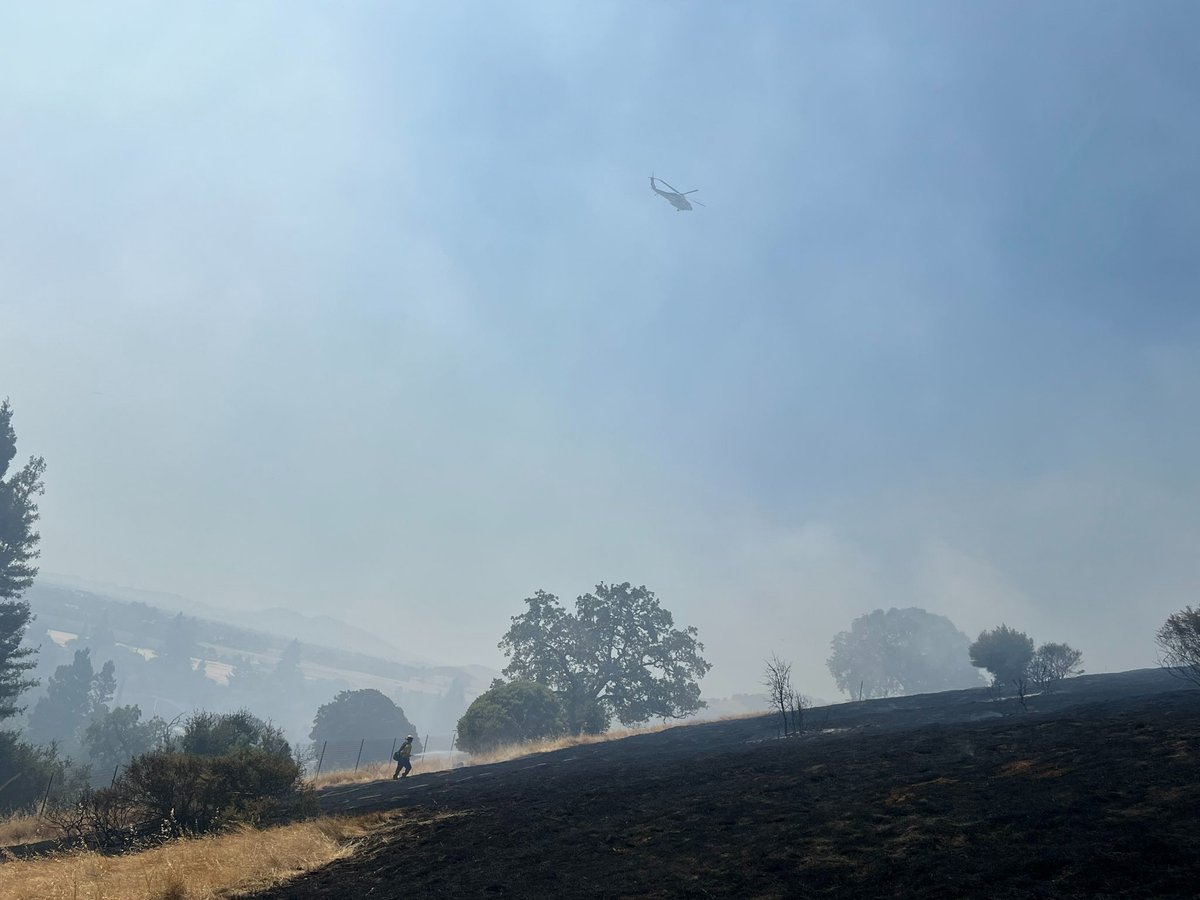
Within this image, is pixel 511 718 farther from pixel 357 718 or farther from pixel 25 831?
pixel 357 718

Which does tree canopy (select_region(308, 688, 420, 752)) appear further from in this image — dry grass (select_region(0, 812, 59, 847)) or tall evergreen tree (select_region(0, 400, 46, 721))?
dry grass (select_region(0, 812, 59, 847))

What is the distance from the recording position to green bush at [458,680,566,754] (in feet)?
156

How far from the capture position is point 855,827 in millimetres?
8930

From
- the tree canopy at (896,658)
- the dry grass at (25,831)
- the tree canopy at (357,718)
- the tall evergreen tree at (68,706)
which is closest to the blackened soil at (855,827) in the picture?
the dry grass at (25,831)

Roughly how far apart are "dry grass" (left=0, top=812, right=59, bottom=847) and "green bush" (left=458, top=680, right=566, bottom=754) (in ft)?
96.1

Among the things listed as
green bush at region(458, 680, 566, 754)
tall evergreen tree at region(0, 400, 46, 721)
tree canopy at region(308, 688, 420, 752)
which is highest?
tall evergreen tree at region(0, 400, 46, 721)

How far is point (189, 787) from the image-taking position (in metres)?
15.1

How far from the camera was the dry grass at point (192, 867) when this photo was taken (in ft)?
30.4

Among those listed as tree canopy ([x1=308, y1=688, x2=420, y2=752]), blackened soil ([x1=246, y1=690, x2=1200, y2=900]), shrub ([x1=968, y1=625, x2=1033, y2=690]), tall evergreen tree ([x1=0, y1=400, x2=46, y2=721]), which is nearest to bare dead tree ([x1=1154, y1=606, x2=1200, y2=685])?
blackened soil ([x1=246, y1=690, x2=1200, y2=900])

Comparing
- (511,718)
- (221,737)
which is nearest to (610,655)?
(511,718)

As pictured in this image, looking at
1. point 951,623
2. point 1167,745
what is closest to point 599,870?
point 1167,745

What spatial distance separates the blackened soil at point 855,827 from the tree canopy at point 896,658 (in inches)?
4779

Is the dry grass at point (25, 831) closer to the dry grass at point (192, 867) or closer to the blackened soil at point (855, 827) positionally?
the dry grass at point (192, 867)

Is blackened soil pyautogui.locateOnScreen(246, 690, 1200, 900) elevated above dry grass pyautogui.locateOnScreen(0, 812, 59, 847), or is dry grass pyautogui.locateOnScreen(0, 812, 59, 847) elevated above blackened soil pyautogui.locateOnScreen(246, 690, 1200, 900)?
blackened soil pyautogui.locateOnScreen(246, 690, 1200, 900)
